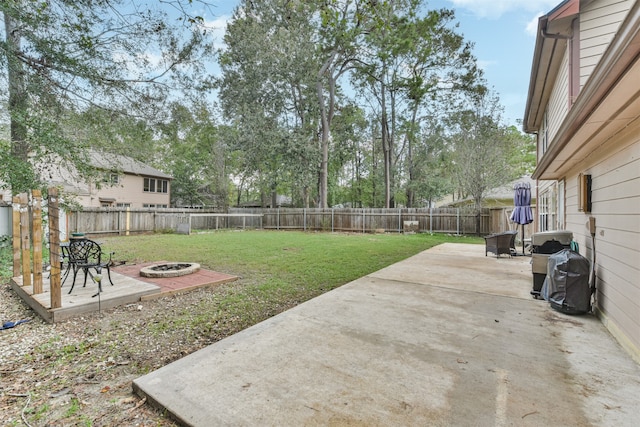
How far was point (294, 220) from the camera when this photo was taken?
1853 centimetres

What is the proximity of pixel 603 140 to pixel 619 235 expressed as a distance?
1061mm

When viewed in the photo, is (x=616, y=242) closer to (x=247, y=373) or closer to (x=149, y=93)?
(x=247, y=373)

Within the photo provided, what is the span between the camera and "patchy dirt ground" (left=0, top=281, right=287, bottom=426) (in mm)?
1867

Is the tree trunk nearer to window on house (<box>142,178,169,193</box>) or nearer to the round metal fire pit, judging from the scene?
the round metal fire pit

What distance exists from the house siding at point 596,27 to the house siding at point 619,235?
78.0 inches

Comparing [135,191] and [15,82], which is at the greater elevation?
[15,82]

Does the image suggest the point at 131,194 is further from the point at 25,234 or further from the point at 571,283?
the point at 571,283

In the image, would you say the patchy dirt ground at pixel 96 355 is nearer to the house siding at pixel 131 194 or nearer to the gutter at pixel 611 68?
the gutter at pixel 611 68

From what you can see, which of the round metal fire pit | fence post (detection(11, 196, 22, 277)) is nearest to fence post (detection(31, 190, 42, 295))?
fence post (detection(11, 196, 22, 277))

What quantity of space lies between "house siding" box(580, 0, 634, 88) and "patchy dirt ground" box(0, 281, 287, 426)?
604 centimetres

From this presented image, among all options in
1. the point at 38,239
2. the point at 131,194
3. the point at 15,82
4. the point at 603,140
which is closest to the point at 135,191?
the point at 131,194

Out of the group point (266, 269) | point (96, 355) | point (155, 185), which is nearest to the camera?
point (96, 355)

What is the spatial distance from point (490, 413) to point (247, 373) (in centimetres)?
158

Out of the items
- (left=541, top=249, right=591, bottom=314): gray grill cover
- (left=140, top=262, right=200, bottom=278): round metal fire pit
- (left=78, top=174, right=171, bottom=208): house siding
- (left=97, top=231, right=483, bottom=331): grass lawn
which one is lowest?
(left=97, top=231, right=483, bottom=331): grass lawn
